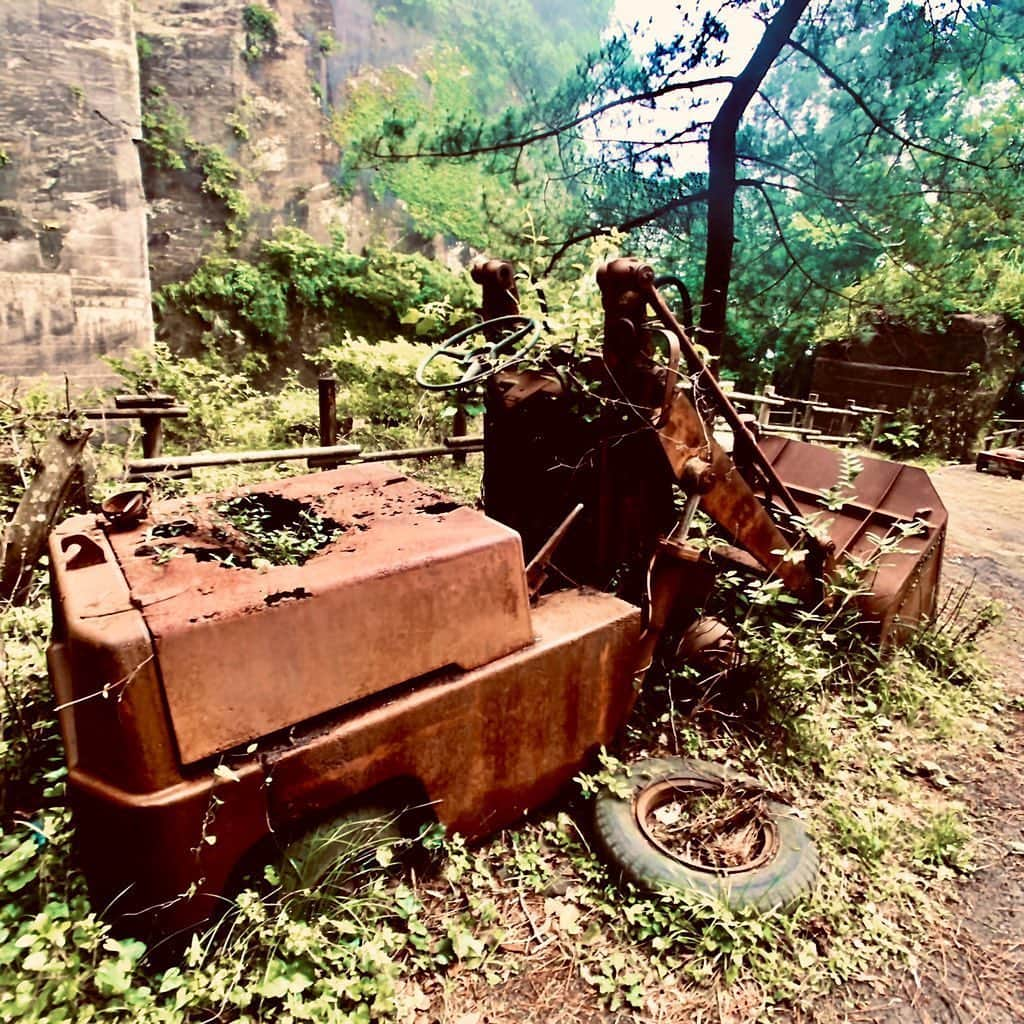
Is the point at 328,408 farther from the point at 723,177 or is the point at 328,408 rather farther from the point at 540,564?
the point at 723,177

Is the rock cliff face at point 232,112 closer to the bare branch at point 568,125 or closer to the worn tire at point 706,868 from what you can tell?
the bare branch at point 568,125

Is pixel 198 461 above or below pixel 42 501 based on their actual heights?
above

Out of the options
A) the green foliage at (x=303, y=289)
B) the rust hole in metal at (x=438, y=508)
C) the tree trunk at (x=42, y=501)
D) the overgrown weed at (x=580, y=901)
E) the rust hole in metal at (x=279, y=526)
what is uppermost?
the green foliage at (x=303, y=289)

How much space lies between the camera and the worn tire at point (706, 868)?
85.7 inches

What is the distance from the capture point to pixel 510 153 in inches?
289

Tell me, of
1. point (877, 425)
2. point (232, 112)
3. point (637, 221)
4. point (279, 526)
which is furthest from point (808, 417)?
point (232, 112)

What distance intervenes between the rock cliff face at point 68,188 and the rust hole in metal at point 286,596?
1128cm

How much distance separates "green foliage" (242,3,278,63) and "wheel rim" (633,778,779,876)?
1787cm

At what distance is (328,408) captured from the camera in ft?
19.8

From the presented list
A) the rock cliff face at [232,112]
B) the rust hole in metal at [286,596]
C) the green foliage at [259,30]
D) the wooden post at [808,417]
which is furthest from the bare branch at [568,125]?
the green foliage at [259,30]

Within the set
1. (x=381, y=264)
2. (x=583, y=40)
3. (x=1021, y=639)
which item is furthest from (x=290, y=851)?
(x=583, y=40)

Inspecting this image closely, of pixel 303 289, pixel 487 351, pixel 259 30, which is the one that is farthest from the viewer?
pixel 303 289

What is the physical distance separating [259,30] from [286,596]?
17.9 metres

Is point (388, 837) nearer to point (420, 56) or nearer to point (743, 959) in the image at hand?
point (743, 959)
